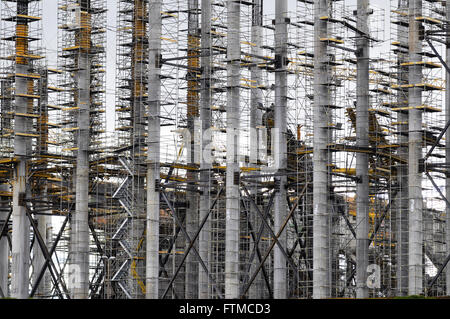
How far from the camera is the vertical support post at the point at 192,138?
81.8m

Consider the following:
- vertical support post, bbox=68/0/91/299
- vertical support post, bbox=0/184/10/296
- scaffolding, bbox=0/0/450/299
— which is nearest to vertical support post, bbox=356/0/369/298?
scaffolding, bbox=0/0/450/299

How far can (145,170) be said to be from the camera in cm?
8075

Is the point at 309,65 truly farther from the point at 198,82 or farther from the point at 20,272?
the point at 20,272

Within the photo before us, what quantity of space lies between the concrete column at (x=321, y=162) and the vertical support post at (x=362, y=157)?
6.96 feet

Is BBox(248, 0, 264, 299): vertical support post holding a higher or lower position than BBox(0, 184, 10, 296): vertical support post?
higher

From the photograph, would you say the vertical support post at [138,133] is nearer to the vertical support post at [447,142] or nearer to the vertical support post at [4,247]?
the vertical support post at [4,247]

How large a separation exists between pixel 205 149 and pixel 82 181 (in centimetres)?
903

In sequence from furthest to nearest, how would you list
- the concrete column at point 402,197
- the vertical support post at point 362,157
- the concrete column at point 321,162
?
the vertical support post at point 362,157, the concrete column at point 402,197, the concrete column at point 321,162

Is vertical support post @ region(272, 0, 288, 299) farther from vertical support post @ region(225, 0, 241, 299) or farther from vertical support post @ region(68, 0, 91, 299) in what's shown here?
vertical support post @ region(68, 0, 91, 299)

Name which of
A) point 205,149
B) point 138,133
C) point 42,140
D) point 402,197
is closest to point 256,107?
point 205,149

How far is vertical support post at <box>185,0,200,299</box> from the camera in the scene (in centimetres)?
8181

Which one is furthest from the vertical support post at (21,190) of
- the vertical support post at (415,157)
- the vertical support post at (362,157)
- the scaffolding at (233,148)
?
the vertical support post at (415,157)

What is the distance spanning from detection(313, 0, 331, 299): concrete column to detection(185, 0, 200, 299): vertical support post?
967 cm

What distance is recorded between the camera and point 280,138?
252ft
